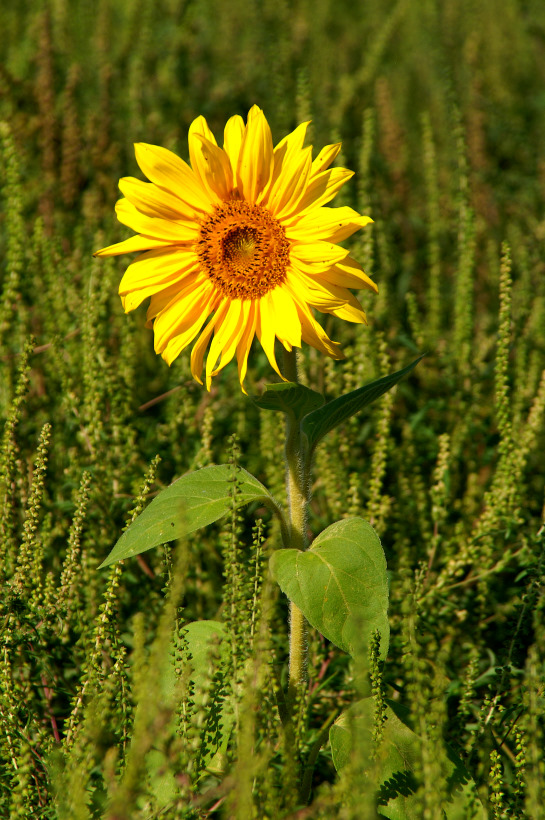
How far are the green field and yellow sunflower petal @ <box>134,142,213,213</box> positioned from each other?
0.53 meters

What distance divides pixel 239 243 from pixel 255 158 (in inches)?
6.6

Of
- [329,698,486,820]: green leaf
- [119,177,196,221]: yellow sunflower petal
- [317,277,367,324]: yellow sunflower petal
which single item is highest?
[119,177,196,221]: yellow sunflower petal

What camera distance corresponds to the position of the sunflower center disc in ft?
5.22

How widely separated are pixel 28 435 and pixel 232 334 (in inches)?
36.2

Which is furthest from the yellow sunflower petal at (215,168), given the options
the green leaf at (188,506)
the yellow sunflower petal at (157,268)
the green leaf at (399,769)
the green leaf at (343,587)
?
the green leaf at (399,769)

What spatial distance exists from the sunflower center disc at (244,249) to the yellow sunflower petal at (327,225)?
42mm

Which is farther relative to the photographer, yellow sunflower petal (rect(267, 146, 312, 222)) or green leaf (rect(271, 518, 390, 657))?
yellow sunflower petal (rect(267, 146, 312, 222))

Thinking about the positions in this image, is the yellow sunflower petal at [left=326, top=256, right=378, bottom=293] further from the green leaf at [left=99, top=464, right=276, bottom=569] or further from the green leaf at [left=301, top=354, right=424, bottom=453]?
the green leaf at [left=99, top=464, right=276, bottom=569]

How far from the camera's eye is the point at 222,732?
1.56 meters

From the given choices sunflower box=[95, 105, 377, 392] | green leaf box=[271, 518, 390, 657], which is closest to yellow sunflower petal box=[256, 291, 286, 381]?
sunflower box=[95, 105, 377, 392]

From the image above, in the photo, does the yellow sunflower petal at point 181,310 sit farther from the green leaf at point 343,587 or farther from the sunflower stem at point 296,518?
the green leaf at point 343,587

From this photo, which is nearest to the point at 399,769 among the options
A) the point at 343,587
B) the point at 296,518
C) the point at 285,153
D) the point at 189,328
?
the point at 343,587

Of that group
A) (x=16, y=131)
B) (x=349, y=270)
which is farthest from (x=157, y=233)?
(x=16, y=131)

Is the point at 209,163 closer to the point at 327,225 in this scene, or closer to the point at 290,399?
the point at 327,225
